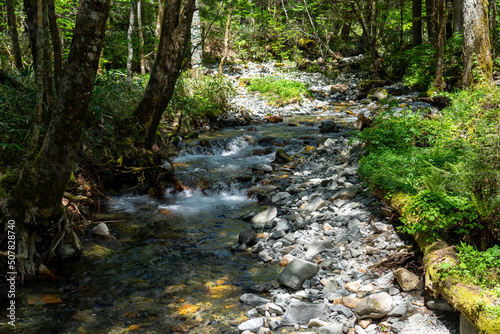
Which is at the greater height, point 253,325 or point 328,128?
point 328,128

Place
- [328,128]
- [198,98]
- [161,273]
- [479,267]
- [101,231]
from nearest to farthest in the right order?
[479,267] < [161,273] < [101,231] < [328,128] < [198,98]

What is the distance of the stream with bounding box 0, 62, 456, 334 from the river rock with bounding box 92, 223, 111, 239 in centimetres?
11

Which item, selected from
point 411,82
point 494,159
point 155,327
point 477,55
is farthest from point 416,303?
point 411,82

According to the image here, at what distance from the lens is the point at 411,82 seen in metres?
15.6

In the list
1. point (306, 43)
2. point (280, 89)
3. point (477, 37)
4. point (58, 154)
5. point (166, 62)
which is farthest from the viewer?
point (306, 43)

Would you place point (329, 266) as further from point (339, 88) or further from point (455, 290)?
point (339, 88)

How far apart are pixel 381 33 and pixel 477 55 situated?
16.0 m

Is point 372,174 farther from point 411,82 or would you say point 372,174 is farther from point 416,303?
point 411,82

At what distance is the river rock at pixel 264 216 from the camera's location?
5965mm

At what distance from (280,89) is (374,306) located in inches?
580

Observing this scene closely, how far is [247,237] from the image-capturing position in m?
5.29

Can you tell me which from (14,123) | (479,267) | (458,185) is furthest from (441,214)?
(14,123)

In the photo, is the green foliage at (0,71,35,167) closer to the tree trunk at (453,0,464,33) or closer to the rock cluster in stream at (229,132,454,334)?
the rock cluster in stream at (229,132,454,334)

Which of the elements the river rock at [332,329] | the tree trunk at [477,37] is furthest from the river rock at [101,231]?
the tree trunk at [477,37]
